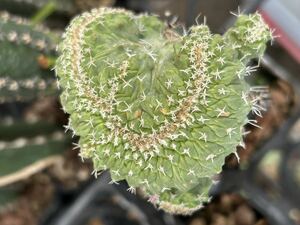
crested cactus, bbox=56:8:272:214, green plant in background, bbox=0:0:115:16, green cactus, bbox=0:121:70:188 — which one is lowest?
green cactus, bbox=0:121:70:188

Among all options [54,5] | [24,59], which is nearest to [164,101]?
[24,59]

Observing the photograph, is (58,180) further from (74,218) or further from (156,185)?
(156,185)

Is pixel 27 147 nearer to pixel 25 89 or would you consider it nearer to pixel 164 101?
pixel 25 89

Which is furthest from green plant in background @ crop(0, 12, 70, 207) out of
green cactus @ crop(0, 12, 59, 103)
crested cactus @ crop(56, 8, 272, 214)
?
crested cactus @ crop(56, 8, 272, 214)

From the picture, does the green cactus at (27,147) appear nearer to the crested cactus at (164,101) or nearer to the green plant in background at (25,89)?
the green plant in background at (25,89)

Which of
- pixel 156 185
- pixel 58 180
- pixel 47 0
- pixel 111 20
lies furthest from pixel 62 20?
pixel 156 185

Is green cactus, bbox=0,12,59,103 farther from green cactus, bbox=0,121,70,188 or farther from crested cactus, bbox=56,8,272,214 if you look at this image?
crested cactus, bbox=56,8,272,214

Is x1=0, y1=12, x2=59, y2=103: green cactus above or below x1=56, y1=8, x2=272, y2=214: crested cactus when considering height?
below
